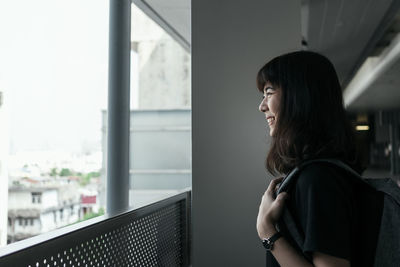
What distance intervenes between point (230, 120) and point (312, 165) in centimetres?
114

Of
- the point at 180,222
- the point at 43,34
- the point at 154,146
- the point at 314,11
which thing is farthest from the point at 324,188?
the point at 43,34

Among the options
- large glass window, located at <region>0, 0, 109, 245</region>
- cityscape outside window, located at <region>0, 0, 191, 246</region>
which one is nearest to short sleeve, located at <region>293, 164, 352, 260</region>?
cityscape outside window, located at <region>0, 0, 191, 246</region>

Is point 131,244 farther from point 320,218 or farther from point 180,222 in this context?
point 320,218

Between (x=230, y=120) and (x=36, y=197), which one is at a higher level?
(x=230, y=120)

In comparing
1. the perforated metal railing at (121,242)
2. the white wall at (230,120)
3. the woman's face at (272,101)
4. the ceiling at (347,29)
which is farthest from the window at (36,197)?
the woman's face at (272,101)

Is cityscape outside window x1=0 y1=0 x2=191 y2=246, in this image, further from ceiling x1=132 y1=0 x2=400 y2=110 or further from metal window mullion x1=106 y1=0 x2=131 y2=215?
metal window mullion x1=106 y1=0 x2=131 y2=215

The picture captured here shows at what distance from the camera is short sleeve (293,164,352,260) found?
655 millimetres

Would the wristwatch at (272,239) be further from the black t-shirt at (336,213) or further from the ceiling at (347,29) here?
the ceiling at (347,29)

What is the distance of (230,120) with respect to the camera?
1.86 m

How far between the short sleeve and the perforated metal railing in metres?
0.68

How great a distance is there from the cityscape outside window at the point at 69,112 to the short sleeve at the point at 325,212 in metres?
8.12

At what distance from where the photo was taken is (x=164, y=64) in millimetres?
20172

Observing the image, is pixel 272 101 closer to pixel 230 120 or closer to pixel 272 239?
pixel 272 239

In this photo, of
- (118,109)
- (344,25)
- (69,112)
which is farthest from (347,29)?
(69,112)
